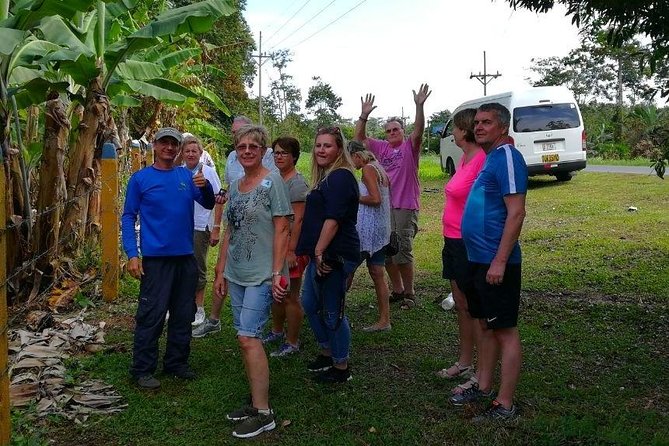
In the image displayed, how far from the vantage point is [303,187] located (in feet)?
15.3

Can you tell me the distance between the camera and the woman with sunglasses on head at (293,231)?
14.6 feet

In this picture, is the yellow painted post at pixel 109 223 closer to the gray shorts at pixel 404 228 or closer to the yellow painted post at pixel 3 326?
the gray shorts at pixel 404 228

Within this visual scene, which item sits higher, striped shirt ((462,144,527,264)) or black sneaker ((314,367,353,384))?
striped shirt ((462,144,527,264))

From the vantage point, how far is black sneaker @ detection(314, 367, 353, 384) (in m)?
4.39

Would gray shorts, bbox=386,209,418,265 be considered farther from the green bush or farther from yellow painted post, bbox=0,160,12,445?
the green bush

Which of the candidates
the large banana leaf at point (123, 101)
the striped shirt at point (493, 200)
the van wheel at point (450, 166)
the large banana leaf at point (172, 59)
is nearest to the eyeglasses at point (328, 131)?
the striped shirt at point (493, 200)

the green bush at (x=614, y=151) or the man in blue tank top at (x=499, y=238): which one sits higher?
the green bush at (x=614, y=151)

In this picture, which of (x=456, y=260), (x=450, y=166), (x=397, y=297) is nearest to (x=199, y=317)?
(x=397, y=297)

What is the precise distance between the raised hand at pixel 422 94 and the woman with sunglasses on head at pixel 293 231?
1188 mm

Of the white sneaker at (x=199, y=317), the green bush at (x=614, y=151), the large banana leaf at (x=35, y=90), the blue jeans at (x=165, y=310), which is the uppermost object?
the large banana leaf at (x=35, y=90)

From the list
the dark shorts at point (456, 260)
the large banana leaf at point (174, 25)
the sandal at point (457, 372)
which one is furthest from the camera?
the large banana leaf at point (174, 25)

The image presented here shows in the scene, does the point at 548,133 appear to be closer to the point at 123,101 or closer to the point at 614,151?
the point at 123,101

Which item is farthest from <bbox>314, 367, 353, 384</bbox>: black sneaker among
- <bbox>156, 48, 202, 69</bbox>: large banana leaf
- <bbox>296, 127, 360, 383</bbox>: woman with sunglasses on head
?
<bbox>156, 48, 202, 69</bbox>: large banana leaf

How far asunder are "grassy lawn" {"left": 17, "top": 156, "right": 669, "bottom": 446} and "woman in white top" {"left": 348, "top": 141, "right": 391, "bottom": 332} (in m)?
0.34
